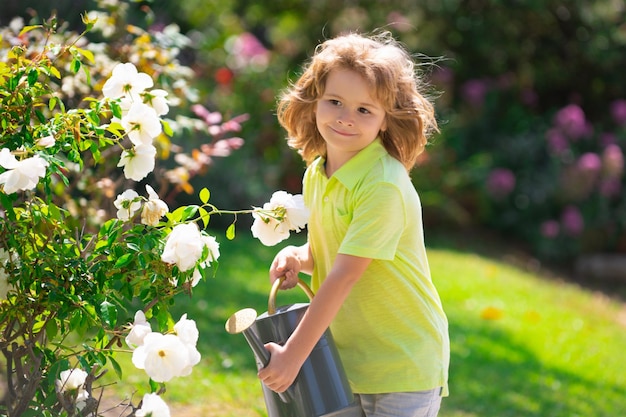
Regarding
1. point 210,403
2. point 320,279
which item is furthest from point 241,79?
point 320,279

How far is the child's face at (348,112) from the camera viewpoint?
2.16 meters

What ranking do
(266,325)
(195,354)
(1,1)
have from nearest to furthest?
(195,354) → (266,325) → (1,1)

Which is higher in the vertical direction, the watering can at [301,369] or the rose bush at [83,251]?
the rose bush at [83,251]

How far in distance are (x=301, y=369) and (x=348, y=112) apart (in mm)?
631

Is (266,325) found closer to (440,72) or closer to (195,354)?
(195,354)

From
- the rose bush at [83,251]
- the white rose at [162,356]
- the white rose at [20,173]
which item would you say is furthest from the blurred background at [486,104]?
the white rose at [162,356]

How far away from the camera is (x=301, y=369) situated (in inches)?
81.0

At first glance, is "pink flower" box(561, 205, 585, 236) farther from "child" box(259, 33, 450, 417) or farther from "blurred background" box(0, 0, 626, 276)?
"child" box(259, 33, 450, 417)

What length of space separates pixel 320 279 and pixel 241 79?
578 cm

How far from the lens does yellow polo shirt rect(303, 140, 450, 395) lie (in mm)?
2170

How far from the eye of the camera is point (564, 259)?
7.80 metres

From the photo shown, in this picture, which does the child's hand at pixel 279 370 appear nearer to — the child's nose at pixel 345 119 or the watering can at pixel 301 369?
the watering can at pixel 301 369

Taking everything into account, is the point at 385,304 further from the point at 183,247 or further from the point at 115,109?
the point at 115,109

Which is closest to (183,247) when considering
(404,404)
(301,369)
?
(301,369)
